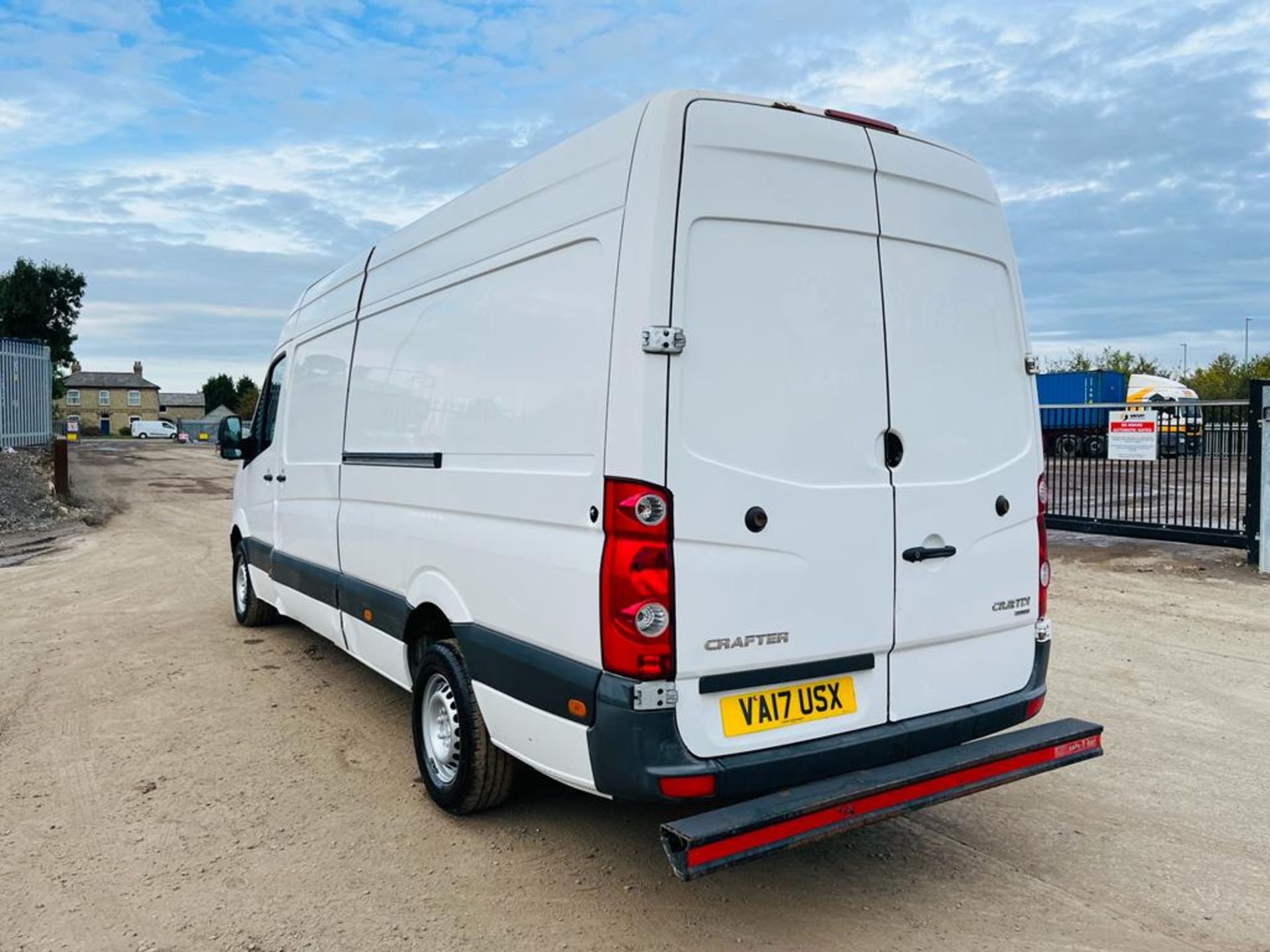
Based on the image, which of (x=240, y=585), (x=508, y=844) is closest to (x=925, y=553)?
(x=508, y=844)

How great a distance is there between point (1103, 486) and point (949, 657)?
10.4m

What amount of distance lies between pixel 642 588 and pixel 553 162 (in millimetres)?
1735

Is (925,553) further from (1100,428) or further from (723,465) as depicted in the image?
(1100,428)

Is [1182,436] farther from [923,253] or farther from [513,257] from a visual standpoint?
[513,257]

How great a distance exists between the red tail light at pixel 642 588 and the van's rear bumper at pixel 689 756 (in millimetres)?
101

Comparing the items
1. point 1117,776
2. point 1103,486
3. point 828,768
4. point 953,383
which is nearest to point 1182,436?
point 1103,486

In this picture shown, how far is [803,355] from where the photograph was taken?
11.1 ft

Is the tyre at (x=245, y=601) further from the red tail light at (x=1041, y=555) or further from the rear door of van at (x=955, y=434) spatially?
the red tail light at (x=1041, y=555)

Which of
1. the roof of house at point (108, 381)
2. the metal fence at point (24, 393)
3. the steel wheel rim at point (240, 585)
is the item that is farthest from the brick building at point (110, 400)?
the steel wheel rim at point (240, 585)

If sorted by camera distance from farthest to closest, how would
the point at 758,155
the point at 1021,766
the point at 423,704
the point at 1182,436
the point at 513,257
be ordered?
the point at 1182,436 < the point at 423,704 < the point at 513,257 < the point at 1021,766 < the point at 758,155

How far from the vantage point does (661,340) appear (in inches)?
121

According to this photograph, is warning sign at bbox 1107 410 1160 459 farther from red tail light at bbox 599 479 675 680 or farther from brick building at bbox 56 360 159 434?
brick building at bbox 56 360 159 434

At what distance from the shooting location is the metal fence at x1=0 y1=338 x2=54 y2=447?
938 inches

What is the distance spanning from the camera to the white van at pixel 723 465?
3.11 metres
